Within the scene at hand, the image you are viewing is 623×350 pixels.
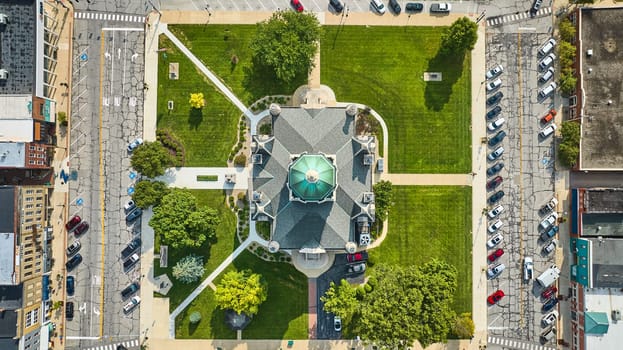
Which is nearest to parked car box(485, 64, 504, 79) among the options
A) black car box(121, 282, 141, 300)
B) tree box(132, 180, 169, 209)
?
tree box(132, 180, 169, 209)

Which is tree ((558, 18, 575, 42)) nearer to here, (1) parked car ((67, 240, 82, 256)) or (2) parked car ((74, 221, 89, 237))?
(2) parked car ((74, 221, 89, 237))

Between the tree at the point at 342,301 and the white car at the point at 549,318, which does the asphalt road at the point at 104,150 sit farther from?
the white car at the point at 549,318

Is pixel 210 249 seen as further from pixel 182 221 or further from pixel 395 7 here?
pixel 395 7

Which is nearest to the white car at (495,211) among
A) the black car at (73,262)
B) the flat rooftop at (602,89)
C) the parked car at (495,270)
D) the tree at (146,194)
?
the parked car at (495,270)

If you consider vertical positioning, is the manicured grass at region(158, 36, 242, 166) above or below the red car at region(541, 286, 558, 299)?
above

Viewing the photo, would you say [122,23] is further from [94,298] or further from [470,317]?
[470,317]

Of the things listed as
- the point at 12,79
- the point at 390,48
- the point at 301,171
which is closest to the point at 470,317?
the point at 301,171
